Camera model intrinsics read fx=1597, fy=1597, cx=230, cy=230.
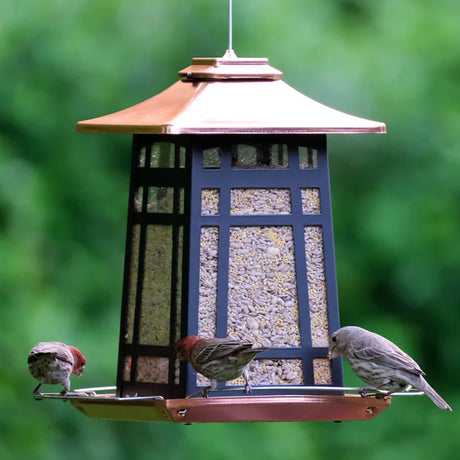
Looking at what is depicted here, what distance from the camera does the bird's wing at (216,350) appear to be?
25.5 feet

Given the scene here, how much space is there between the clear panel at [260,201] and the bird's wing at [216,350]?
2.52 feet

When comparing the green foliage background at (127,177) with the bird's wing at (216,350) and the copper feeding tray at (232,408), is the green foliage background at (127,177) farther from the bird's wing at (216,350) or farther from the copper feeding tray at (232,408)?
the bird's wing at (216,350)

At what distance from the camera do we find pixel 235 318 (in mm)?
8180

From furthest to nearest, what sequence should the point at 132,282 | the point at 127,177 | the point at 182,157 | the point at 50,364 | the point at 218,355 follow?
the point at 127,177, the point at 50,364, the point at 132,282, the point at 182,157, the point at 218,355

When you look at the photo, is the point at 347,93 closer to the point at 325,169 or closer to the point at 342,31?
the point at 342,31

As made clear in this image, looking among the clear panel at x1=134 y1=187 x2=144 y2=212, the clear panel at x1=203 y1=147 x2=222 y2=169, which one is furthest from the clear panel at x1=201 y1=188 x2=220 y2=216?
the clear panel at x1=134 y1=187 x2=144 y2=212

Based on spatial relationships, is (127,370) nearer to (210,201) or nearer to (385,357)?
(210,201)

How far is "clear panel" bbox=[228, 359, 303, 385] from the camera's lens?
8203mm

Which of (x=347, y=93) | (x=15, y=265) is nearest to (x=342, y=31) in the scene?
(x=347, y=93)

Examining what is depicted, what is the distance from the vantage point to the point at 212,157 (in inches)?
326

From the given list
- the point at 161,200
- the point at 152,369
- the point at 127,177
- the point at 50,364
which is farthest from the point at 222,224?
the point at 127,177

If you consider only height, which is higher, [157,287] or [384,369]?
[157,287]

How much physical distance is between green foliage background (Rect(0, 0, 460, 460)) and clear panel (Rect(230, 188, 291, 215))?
186 inches

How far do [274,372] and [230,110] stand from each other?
53.8 inches
